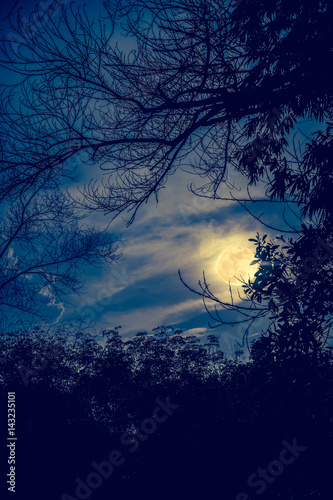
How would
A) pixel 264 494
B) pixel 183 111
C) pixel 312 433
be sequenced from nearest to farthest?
pixel 183 111, pixel 312 433, pixel 264 494

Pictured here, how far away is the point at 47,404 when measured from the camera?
50.2 feet

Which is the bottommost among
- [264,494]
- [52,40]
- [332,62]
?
[264,494]

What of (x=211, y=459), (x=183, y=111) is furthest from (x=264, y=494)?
(x=183, y=111)

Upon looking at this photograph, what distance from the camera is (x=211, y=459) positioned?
14.4 m

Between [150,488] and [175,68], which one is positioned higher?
[175,68]

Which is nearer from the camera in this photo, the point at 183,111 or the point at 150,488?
the point at 183,111

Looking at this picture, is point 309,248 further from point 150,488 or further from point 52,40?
point 150,488

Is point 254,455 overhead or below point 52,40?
below

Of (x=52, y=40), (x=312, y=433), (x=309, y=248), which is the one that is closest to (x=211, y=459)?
(x=312, y=433)

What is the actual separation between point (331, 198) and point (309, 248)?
25.1 inches

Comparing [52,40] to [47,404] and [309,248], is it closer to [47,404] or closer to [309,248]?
[309,248]

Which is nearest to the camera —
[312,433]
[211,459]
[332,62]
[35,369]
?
[332,62]

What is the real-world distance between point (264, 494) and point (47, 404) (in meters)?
9.24

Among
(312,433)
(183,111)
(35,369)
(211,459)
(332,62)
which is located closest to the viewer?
(332,62)
